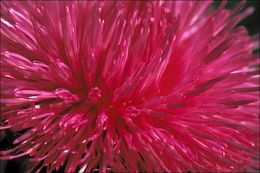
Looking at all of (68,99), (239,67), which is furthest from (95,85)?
(239,67)

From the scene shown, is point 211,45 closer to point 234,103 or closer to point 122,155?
point 234,103

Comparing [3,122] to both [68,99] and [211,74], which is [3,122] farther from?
[211,74]

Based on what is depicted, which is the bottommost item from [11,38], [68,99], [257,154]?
[257,154]

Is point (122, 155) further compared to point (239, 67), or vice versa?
point (239, 67)

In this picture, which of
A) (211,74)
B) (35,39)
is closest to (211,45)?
(211,74)

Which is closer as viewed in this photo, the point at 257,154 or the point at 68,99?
the point at 68,99

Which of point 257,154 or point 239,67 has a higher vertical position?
point 239,67
